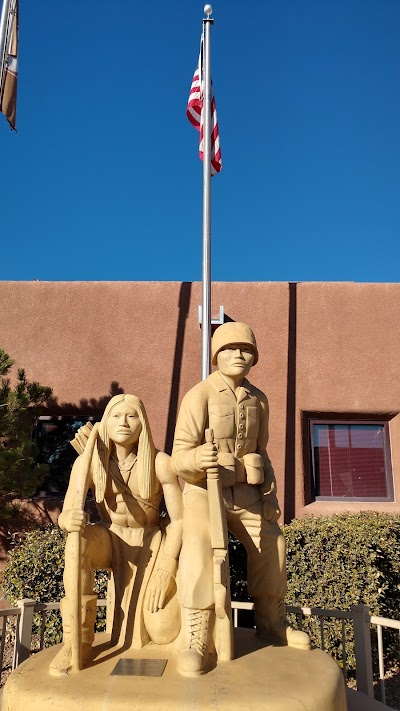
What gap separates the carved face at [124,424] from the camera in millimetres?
3223

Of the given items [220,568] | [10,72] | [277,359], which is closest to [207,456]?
[220,568]

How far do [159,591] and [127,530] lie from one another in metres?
0.45

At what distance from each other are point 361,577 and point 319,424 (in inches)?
106

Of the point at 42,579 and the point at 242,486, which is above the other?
the point at 242,486

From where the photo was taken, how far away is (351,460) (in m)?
7.60

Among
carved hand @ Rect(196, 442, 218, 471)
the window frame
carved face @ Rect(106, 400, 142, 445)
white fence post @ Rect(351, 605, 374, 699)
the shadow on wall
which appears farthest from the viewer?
the window frame

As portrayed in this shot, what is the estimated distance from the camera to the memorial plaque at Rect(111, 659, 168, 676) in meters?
→ 2.60

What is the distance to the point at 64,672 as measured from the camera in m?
2.63

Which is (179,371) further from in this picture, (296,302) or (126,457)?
(126,457)

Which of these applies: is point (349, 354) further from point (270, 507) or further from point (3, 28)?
point (3, 28)

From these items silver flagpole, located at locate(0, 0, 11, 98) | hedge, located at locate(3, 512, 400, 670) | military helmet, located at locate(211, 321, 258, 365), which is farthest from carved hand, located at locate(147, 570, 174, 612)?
silver flagpole, located at locate(0, 0, 11, 98)

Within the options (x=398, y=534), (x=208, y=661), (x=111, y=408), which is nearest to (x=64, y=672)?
(x=208, y=661)

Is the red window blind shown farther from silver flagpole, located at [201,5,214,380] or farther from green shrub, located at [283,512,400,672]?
silver flagpole, located at [201,5,214,380]

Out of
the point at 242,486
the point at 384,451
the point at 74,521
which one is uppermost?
the point at 384,451
